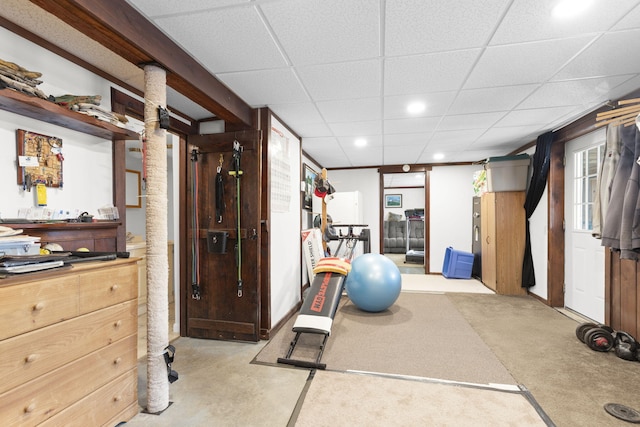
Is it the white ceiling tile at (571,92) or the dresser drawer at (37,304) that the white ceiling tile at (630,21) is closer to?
the white ceiling tile at (571,92)

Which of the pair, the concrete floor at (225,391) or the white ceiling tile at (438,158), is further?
the white ceiling tile at (438,158)

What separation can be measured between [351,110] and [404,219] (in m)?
7.83

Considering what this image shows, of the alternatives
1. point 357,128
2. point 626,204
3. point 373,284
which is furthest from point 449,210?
point 626,204

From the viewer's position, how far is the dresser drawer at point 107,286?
1.49 metres

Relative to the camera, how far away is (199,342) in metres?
2.95

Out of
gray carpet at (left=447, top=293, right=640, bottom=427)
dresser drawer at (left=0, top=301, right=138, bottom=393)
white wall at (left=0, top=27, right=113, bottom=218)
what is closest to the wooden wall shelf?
white wall at (left=0, top=27, right=113, bottom=218)

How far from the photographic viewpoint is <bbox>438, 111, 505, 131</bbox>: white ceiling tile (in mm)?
3373

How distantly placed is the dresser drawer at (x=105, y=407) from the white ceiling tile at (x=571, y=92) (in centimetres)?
390

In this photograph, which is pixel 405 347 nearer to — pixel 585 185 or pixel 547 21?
pixel 547 21

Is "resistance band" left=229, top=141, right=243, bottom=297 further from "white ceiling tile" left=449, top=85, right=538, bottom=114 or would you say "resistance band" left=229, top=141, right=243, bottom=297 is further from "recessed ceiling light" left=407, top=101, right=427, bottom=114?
"white ceiling tile" left=449, top=85, right=538, bottom=114

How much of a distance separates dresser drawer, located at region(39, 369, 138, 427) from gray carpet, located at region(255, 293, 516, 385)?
1008 mm

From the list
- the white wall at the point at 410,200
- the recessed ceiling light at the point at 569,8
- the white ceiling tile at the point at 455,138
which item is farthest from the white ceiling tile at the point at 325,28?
the white wall at the point at 410,200

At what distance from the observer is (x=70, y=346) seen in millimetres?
1399

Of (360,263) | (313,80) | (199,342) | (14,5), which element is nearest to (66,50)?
(14,5)
